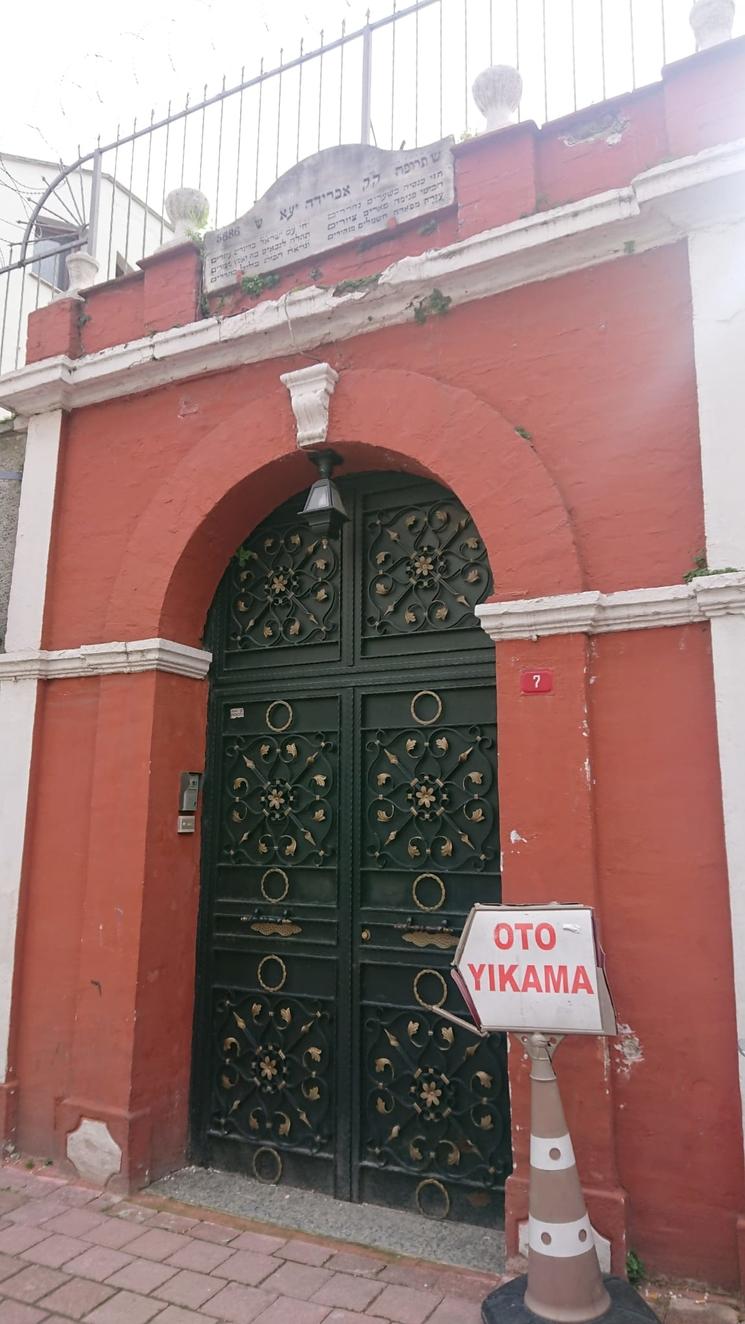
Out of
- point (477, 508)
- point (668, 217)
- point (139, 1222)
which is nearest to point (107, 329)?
point (477, 508)

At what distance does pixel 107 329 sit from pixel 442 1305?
16.6 ft

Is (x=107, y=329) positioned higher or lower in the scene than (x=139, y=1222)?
higher

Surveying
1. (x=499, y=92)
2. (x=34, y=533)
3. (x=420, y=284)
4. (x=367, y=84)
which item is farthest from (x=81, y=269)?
(x=499, y=92)

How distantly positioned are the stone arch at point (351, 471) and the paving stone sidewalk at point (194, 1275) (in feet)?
8.63

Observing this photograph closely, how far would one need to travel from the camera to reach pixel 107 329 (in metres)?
5.16

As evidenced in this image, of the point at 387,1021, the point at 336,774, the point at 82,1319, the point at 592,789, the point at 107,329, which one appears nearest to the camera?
the point at 82,1319

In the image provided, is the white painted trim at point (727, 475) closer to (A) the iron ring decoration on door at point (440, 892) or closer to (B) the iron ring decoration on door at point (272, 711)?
(A) the iron ring decoration on door at point (440, 892)

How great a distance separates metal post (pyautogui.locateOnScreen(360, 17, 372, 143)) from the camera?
16.0 feet

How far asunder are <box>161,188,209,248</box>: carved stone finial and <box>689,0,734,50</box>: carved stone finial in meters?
2.80

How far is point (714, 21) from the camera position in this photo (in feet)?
12.0

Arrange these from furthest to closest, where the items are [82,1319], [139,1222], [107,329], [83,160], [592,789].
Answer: [83,160], [107,329], [139,1222], [592,789], [82,1319]

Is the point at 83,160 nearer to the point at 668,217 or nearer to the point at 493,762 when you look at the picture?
the point at 668,217

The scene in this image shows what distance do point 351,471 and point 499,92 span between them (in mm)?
1931

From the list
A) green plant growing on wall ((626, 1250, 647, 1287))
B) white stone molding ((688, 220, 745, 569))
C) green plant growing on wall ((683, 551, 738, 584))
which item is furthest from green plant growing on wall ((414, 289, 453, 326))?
green plant growing on wall ((626, 1250, 647, 1287))
